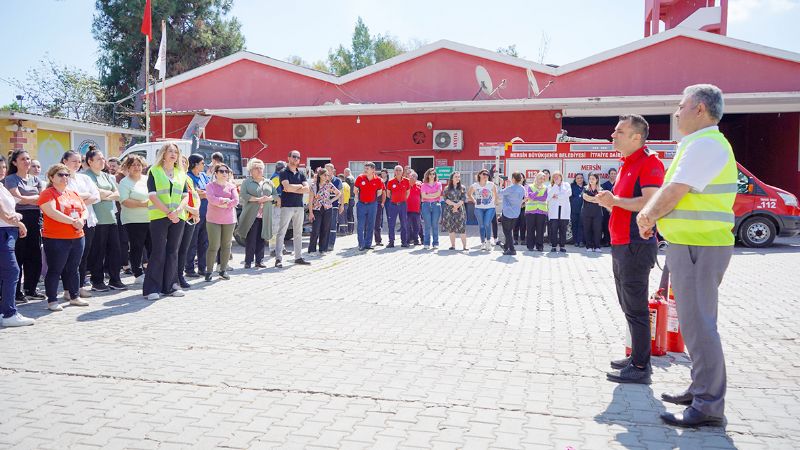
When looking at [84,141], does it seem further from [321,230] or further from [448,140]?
[448,140]

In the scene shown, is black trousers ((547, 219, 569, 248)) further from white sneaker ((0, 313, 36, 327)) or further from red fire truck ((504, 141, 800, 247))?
white sneaker ((0, 313, 36, 327))

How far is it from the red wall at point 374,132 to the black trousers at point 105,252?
48.4ft

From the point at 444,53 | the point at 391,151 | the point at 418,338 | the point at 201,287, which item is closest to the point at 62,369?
the point at 418,338

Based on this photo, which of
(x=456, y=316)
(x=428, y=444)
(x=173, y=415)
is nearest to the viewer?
(x=428, y=444)

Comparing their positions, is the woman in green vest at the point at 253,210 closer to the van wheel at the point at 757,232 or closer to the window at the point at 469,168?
the van wheel at the point at 757,232

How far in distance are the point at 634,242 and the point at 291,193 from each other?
7282mm

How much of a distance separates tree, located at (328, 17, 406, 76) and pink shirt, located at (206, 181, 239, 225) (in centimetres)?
5066

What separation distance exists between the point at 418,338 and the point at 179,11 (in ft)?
115

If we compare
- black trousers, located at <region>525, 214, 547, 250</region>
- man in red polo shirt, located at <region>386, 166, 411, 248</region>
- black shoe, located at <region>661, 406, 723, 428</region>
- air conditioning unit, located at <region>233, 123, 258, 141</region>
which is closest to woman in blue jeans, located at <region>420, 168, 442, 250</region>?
man in red polo shirt, located at <region>386, 166, 411, 248</region>

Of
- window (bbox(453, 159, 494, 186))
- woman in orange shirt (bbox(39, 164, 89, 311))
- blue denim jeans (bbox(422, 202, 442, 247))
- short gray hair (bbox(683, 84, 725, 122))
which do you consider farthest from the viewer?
window (bbox(453, 159, 494, 186))

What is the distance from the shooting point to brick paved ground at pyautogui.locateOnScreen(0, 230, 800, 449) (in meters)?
3.61

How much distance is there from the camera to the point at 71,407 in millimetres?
4008

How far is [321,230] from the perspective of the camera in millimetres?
12641

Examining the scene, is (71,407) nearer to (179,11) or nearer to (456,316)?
(456,316)
